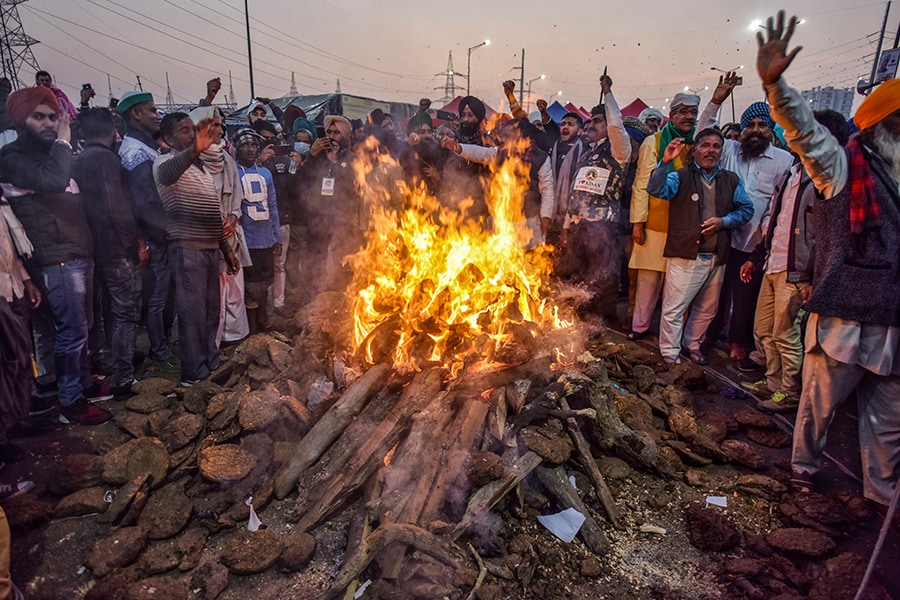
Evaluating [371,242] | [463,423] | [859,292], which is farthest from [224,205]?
[859,292]

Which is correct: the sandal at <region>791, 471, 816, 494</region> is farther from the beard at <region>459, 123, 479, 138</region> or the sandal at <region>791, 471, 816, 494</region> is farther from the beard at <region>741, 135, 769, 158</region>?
the beard at <region>459, 123, 479, 138</region>

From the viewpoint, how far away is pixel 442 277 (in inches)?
213

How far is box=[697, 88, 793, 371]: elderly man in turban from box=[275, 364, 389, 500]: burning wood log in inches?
204

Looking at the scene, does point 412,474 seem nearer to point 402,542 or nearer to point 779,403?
point 402,542

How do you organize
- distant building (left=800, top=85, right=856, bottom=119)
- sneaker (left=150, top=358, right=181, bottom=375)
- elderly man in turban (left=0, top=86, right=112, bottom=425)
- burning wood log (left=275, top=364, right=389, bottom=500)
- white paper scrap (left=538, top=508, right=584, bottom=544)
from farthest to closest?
distant building (left=800, top=85, right=856, bottom=119) → sneaker (left=150, top=358, right=181, bottom=375) → elderly man in turban (left=0, top=86, right=112, bottom=425) → burning wood log (left=275, top=364, right=389, bottom=500) → white paper scrap (left=538, top=508, right=584, bottom=544)

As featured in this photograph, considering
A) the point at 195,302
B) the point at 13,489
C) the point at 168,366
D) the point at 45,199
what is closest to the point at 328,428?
the point at 13,489

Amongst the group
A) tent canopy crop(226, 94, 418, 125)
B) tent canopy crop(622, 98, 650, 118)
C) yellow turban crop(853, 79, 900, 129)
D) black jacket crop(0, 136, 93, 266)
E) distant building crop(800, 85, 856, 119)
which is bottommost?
black jacket crop(0, 136, 93, 266)

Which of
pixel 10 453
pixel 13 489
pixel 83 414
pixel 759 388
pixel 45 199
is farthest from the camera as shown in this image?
pixel 759 388

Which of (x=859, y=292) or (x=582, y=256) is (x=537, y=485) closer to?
(x=859, y=292)

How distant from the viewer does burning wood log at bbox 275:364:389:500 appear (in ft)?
12.9

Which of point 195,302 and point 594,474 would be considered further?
point 195,302

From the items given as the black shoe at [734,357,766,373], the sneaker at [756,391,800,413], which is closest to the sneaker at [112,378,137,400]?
the sneaker at [756,391,800,413]

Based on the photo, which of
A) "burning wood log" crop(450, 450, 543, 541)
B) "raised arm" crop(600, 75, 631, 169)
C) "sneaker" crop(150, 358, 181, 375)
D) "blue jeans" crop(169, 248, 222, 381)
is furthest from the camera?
"raised arm" crop(600, 75, 631, 169)

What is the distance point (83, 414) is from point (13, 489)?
3.92 feet
